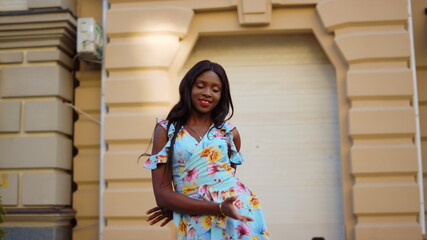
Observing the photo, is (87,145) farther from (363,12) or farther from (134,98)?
(363,12)

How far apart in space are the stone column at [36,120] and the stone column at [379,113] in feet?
10.5

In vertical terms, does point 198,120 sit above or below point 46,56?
below

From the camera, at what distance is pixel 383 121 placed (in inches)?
240

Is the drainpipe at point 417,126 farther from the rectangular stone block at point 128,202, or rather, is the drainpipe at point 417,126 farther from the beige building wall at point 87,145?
the beige building wall at point 87,145

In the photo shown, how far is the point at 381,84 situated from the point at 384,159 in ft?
2.76

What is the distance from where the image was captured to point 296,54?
6.82 m

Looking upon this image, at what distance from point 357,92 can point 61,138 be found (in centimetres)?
350

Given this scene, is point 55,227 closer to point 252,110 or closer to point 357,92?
point 252,110

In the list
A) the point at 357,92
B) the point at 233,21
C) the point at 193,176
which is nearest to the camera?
the point at 193,176

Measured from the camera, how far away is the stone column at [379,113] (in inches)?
235

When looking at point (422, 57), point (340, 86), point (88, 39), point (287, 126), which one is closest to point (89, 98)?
point (88, 39)

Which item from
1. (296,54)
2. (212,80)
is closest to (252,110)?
(296,54)

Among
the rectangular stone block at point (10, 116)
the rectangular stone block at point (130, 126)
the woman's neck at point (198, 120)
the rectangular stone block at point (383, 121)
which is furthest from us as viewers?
the rectangular stone block at point (10, 116)

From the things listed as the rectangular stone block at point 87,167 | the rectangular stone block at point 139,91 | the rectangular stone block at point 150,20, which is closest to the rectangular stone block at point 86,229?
the rectangular stone block at point 87,167
